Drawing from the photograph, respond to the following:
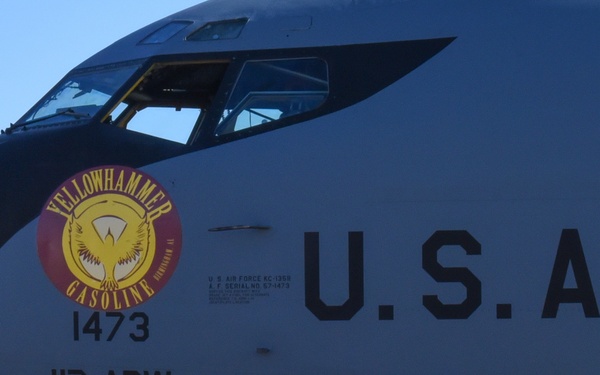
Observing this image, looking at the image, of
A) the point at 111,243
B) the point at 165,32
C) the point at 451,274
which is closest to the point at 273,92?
the point at 165,32

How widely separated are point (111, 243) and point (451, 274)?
220 centimetres

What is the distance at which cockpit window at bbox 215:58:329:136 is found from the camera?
655cm

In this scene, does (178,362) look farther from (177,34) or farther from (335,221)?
(177,34)

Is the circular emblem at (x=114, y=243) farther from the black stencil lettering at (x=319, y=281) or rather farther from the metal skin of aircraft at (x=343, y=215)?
the black stencil lettering at (x=319, y=281)

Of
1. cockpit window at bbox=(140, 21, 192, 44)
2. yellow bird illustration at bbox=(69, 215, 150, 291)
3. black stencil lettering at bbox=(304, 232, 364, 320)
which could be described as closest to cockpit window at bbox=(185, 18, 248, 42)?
cockpit window at bbox=(140, 21, 192, 44)

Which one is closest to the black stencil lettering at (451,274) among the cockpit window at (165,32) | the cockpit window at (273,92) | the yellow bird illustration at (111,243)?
the cockpit window at (273,92)

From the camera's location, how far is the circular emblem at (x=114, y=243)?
6297 mm

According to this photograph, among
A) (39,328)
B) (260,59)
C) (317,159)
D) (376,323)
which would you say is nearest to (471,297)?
(376,323)

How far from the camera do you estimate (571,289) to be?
19.7ft

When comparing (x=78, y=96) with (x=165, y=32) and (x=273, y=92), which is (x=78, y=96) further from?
(x=273, y=92)

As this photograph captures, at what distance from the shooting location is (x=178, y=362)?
6.23 m

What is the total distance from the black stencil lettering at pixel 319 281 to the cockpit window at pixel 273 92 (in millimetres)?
926

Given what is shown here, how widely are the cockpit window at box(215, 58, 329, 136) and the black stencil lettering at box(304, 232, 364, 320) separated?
0.93 m

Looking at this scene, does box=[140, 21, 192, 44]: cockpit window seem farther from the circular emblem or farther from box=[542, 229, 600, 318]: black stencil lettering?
box=[542, 229, 600, 318]: black stencil lettering
